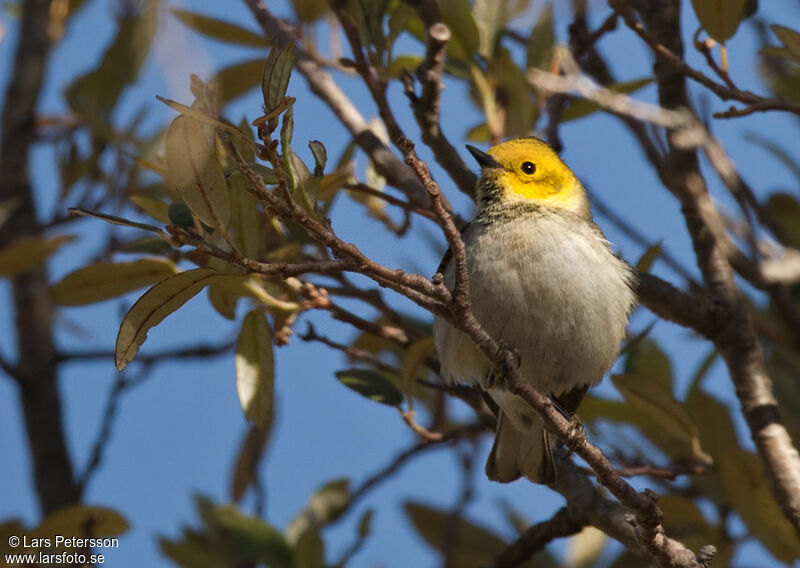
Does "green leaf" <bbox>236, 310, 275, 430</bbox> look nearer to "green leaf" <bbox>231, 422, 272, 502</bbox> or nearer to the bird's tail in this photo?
the bird's tail

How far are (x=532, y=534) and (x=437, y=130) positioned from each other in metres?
1.23

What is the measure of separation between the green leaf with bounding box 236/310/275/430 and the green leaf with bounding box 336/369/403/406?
0.43m

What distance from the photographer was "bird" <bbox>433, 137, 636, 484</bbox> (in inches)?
113

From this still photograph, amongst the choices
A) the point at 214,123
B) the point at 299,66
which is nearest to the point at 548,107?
the point at 299,66

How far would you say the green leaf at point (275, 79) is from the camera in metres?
1.72

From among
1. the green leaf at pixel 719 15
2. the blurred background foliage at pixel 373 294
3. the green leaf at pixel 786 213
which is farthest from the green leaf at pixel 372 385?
the green leaf at pixel 786 213

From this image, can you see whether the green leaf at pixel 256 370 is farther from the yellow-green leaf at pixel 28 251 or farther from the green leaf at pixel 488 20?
the green leaf at pixel 488 20

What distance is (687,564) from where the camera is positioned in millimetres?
2158

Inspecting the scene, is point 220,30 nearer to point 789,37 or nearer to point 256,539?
point 256,539

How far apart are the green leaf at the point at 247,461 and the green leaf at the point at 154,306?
1.69 m

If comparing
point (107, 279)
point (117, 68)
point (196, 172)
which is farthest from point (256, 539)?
point (117, 68)

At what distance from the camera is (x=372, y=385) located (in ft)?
9.75

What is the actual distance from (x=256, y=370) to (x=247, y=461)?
125 centimetres

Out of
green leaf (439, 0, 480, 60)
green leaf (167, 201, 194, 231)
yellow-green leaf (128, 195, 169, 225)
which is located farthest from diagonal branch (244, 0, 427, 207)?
green leaf (167, 201, 194, 231)
